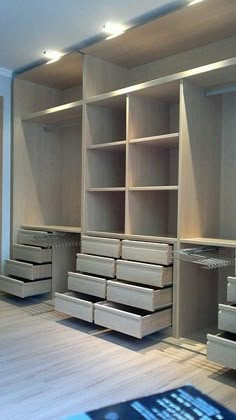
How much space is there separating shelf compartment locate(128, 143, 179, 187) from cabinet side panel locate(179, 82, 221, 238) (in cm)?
44

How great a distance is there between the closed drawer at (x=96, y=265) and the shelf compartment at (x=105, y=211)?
299 mm

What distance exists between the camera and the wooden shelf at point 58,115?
340 centimetres

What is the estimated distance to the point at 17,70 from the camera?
3.85 m

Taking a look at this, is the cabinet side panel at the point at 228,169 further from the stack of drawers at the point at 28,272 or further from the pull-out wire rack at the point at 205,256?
the stack of drawers at the point at 28,272

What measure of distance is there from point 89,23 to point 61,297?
6.88 feet

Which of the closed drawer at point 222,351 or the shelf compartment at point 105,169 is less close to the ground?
the shelf compartment at point 105,169

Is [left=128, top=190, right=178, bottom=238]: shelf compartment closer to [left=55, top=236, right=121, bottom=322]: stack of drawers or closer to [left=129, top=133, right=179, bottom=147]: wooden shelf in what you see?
[left=55, top=236, right=121, bottom=322]: stack of drawers

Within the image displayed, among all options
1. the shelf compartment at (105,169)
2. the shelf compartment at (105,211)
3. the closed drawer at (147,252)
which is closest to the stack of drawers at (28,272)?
the shelf compartment at (105,211)

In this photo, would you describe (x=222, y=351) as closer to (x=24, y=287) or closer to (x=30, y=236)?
(x=24, y=287)

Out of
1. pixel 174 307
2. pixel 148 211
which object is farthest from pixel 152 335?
pixel 148 211

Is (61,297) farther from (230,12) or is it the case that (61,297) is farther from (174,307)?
(230,12)

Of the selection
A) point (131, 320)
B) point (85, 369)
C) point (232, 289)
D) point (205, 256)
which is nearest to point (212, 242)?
point (205, 256)

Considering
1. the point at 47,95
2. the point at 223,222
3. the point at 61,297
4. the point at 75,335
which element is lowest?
the point at 75,335

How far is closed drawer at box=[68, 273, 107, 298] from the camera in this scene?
2875mm
